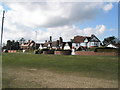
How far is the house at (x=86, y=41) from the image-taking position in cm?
7519

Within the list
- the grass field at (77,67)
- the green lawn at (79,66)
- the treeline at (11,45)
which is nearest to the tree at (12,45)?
the treeline at (11,45)

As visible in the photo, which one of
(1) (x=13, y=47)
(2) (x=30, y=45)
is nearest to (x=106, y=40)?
(2) (x=30, y=45)

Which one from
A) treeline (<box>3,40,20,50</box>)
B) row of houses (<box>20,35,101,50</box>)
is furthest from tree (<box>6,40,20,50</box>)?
row of houses (<box>20,35,101,50</box>)

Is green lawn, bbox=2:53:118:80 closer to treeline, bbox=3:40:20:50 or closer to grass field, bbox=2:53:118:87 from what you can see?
grass field, bbox=2:53:118:87

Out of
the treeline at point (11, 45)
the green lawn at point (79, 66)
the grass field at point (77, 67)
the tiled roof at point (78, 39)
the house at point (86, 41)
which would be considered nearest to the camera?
the grass field at point (77, 67)

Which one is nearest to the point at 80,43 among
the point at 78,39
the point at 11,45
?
the point at 78,39

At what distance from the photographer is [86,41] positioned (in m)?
76.8

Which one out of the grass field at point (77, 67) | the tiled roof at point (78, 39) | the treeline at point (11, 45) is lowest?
the grass field at point (77, 67)

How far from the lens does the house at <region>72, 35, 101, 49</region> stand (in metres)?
75.2

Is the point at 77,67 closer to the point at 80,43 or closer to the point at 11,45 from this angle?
the point at 80,43

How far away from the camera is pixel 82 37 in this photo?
80.3 m

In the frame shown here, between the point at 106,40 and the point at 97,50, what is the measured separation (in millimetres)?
79746

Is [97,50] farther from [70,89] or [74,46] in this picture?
[74,46]

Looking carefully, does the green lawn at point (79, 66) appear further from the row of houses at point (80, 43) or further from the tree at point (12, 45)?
the tree at point (12, 45)
